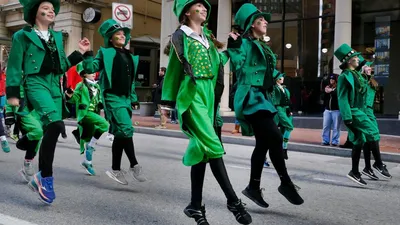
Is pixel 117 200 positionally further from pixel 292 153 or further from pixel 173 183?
pixel 292 153

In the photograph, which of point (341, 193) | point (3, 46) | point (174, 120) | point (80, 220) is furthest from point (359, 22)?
point (3, 46)

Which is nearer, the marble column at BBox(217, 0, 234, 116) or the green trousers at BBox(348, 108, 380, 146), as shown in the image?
the green trousers at BBox(348, 108, 380, 146)

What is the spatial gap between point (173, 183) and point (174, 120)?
12.0 metres

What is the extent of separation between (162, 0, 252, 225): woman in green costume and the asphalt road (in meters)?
0.58

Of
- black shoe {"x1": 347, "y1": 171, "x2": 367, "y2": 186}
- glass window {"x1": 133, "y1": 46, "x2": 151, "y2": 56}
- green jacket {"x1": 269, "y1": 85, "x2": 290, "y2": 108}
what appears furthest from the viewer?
→ glass window {"x1": 133, "y1": 46, "x2": 151, "y2": 56}

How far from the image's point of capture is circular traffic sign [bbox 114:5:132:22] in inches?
539

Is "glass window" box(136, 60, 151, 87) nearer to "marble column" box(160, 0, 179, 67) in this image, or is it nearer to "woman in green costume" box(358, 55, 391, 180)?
"marble column" box(160, 0, 179, 67)

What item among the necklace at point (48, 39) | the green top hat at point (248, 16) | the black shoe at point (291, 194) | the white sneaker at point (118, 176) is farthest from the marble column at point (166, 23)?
the black shoe at point (291, 194)

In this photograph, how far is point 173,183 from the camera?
21.2 feet

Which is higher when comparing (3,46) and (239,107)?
(3,46)

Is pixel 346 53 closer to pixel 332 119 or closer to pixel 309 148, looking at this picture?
pixel 309 148

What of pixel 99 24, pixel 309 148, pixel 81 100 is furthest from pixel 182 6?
pixel 99 24

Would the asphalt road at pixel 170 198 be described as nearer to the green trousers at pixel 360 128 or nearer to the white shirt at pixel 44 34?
the green trousers at pixel 360 128

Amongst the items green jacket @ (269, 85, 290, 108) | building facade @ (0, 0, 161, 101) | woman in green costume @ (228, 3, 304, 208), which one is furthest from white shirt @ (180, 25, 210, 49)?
building facade @ (0, 0, 161, 101)
